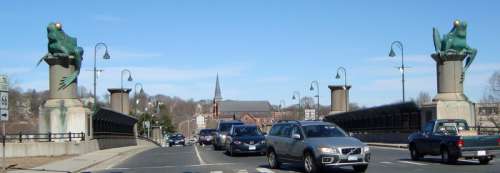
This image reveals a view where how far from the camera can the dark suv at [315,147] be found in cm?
1797

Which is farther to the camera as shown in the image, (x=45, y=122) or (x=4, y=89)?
(x=45, y=122)

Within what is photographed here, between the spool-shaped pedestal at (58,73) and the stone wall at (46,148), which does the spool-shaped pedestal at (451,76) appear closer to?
the stone wall at (46,148)

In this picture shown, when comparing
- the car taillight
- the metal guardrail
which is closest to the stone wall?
the metal guardrail

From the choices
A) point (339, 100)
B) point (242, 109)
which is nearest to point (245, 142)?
point (339, 100)

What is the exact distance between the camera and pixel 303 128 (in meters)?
19.8

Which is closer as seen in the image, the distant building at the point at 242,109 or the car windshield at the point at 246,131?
the car windshield at the point at 246,131

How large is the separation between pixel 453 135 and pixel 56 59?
70.3ft

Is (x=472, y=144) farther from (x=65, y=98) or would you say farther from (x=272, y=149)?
(x=65, y=98)

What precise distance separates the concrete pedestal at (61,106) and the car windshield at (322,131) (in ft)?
62.2

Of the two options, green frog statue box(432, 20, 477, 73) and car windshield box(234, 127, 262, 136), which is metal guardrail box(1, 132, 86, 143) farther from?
green frog statue box(432, 20, 477, 73)

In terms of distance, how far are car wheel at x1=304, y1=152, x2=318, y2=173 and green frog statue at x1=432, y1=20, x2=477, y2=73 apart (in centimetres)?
2104

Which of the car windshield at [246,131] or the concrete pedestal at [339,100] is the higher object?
the concrete pedestal at [339,100]

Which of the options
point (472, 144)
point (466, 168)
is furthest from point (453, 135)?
point (466, 168)

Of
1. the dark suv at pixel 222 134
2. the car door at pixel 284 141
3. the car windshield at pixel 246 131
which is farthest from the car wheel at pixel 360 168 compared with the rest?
the dark suv at pixel 222 134
